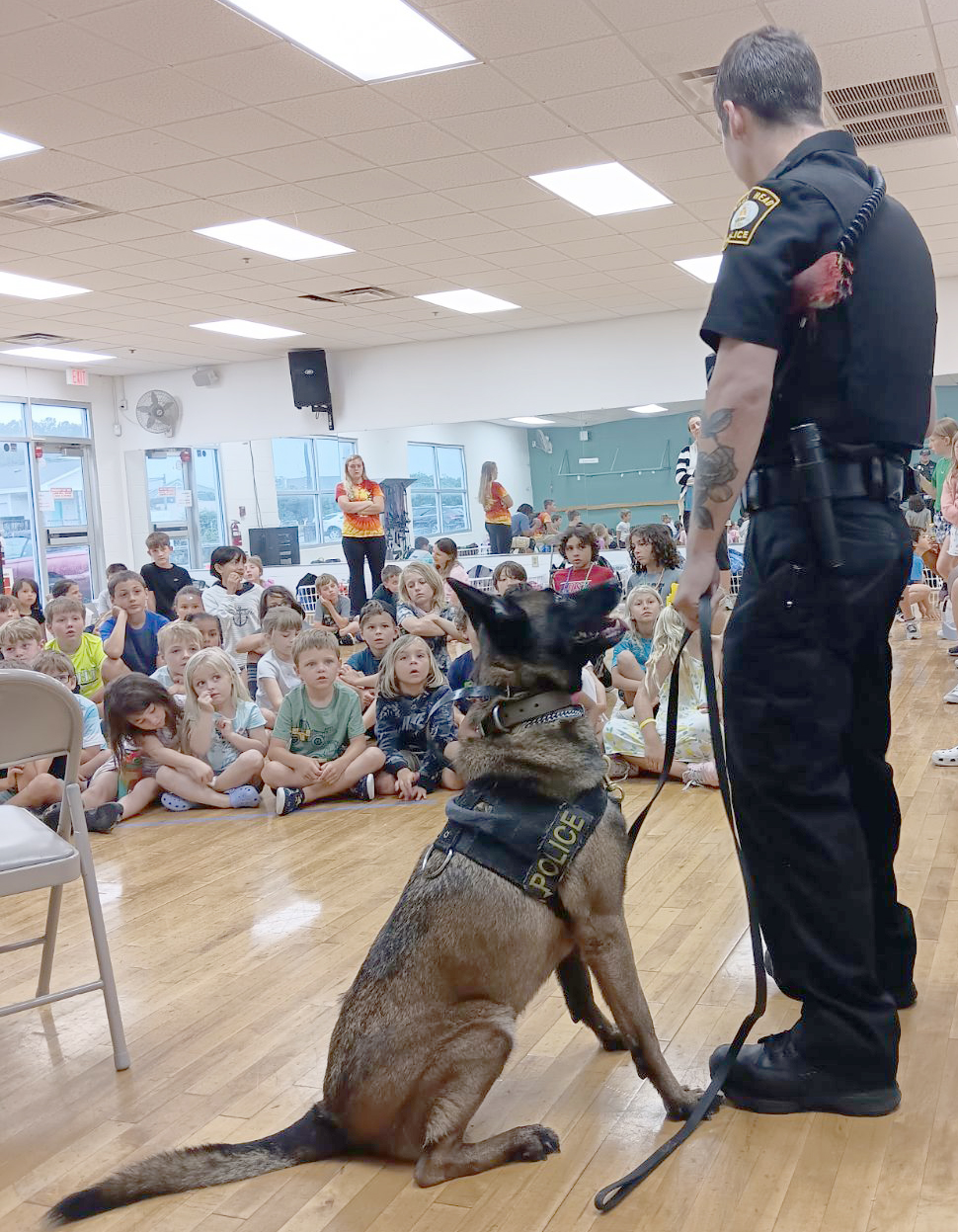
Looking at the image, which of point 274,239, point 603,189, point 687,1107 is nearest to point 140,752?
point 687,1107

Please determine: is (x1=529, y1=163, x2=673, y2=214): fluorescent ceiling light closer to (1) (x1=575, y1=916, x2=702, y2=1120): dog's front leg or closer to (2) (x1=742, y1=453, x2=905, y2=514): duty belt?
(2) (x1=742, y1=453, x2=905, y2=514): duty belt

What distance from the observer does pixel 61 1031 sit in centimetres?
284

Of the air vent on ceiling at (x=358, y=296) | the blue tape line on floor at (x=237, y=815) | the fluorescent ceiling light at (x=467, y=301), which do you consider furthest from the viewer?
the fluorescent ceiling light at (x=467, y=301)

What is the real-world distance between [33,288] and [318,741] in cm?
591

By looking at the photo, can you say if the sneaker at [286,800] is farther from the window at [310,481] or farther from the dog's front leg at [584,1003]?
the window at [310,481]

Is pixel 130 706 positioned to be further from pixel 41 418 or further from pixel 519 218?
pixel 41 418

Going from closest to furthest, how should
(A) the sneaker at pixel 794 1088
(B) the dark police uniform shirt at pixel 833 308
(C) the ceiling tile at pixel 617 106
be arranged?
(B) the dark police uniform shirt at pixel 833 308, (A) the sneaker at pixel 794 1088, (C) the ceiling tile at pixel 617 106

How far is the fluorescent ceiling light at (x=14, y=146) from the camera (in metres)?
5.79

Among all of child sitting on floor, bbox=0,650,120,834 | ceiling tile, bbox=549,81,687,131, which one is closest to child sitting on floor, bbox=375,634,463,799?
child sitting on floor, bbox=0,650,120,834

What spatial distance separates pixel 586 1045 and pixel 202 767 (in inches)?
124

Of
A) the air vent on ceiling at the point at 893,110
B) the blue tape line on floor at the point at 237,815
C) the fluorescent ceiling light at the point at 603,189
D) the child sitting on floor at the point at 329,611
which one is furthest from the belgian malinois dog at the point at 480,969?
the child sitting on floor at the point at 329,611

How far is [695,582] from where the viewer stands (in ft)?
6.36

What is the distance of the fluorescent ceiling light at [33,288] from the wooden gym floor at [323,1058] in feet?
20.3

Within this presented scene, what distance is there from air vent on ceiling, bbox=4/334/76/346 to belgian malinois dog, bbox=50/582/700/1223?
34.8ft
